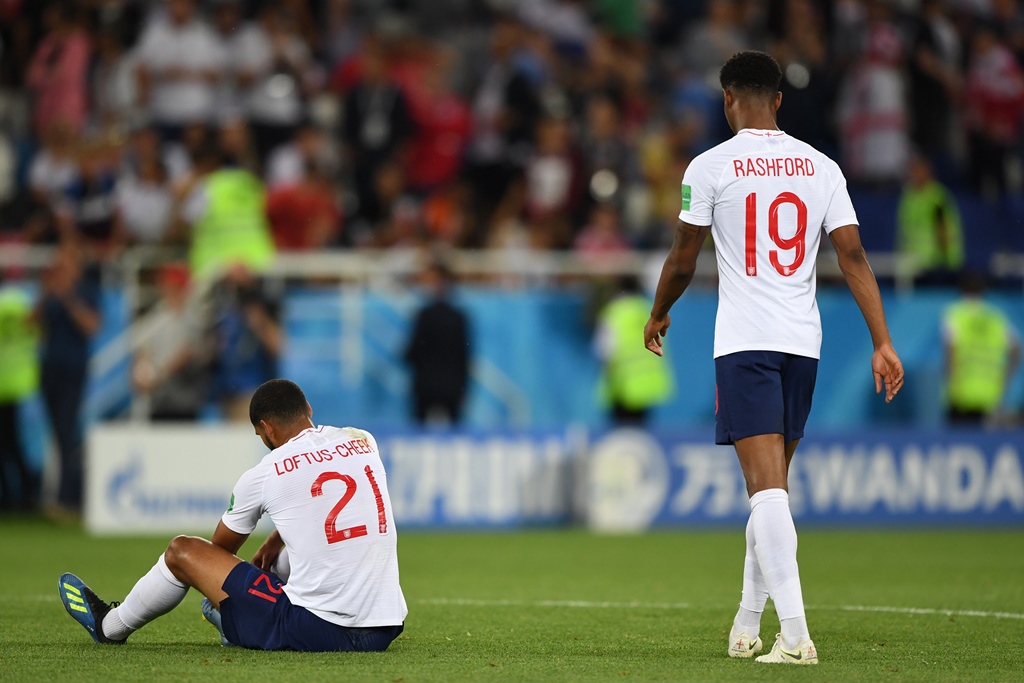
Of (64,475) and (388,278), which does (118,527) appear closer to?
(64,475)

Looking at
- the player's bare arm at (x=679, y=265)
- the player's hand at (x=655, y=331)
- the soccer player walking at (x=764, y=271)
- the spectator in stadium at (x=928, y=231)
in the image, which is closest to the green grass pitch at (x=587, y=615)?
the soccer player walking at (x=764, y=271)

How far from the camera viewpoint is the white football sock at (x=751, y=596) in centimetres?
628

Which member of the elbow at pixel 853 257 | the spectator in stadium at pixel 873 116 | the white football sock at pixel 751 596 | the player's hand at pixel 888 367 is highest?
the spectator in stadium at pixel 873 116

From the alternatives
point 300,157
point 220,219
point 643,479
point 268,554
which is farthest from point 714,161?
point 300,157

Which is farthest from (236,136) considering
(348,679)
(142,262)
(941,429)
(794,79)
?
(348,679)

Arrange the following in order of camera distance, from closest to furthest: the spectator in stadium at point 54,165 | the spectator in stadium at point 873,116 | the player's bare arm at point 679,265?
the player's bare arm at point 679,265 → the spectator in stadium at point 54,165 → the spectator in stadium at point 873,116

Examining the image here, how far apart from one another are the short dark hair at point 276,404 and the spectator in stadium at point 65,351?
9711mm

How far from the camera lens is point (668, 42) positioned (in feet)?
65.6

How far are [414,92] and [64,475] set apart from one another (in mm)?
5752

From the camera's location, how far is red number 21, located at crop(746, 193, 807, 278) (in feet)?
20.1

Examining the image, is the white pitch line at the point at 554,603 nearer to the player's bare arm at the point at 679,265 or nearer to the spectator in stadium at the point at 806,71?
the player's bare arm at the point at 679,265

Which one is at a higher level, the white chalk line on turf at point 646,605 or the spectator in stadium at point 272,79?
the spectator in stadium at point 272,79

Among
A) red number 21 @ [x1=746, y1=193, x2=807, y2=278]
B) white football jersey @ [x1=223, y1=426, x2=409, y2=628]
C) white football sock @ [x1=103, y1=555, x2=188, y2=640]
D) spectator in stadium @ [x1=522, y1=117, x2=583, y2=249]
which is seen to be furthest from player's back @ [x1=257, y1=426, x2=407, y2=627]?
spectator in stadium @ [x1=522, y1=117, x2=583, y2=249]

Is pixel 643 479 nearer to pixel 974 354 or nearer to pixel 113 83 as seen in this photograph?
pixel 974 354
